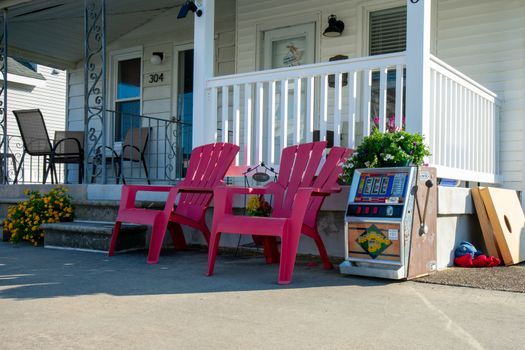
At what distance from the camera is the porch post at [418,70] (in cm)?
418

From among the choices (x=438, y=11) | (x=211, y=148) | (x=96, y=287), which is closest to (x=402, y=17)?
(x=438, y=11)

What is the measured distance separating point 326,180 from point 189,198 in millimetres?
1408

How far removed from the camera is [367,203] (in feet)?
12.2

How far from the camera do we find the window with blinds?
6352mm

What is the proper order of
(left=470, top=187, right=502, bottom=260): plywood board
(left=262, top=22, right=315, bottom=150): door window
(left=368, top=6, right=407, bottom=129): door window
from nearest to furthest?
(left=470, top=187, right=502, bottom=260): plywood board → (left=368, top=6, right=407, bottom=129): door window → (left=262, top=22, right=315, bottom=150): door window

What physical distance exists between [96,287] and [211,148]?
6.35 feet

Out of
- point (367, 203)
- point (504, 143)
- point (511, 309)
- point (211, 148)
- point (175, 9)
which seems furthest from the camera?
point (175, 9)

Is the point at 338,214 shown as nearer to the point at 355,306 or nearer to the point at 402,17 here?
the point at 355,306

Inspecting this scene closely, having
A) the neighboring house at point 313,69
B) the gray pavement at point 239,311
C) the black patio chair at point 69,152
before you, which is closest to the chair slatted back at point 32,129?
the black patio chair at point 69,152

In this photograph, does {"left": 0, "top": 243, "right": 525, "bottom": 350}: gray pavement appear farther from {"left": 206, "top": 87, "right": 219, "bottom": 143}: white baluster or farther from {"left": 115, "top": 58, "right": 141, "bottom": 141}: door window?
{"left": 115, "top": 58, "right": 141, "bottom": 141}: door window

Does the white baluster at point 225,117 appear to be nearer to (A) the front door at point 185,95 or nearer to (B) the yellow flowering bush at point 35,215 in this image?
(B) the yellow flowering bush at point 35,215

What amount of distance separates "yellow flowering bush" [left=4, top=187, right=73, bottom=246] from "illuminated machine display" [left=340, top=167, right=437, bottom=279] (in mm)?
3236

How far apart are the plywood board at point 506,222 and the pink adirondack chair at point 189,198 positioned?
213cm

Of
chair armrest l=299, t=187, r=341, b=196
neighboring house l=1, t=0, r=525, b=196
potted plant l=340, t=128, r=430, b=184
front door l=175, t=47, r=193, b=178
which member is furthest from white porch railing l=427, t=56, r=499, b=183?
front door l=175, t=47, r=193, b=178
